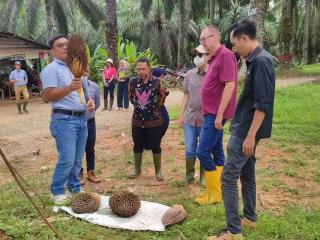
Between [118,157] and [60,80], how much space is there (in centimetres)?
321

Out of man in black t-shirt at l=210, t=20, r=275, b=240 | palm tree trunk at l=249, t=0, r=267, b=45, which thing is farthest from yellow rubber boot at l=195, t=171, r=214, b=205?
palm tree trunk at l=249, t=0, r=267, b=45

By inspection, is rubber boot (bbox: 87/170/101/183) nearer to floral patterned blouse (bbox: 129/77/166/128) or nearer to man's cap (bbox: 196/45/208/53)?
floral patterned blouse (bbox: 129/77/166/128)

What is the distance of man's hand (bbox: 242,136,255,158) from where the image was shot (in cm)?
379

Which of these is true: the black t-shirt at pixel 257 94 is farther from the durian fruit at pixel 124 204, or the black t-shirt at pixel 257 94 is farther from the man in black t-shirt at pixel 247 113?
the durian fruit at pixel 124 204

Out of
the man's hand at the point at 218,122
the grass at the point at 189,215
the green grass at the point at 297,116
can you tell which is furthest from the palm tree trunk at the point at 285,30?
the man's hand at the point at 218,122

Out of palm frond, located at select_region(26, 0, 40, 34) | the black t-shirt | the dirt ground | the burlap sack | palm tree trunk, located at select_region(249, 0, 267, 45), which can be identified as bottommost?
the dirt ground

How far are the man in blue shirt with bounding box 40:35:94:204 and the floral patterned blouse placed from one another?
104cm

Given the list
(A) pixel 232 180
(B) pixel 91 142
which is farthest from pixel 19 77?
(A) pixel 232 180

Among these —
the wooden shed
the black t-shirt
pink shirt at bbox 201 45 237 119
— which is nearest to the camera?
the black t-shirt

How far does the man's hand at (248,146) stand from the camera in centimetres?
379

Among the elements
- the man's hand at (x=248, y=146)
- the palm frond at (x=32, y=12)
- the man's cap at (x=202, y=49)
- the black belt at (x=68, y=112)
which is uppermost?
the palm frond at (x=32, y=12)

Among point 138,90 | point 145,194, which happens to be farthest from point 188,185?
point 138,90

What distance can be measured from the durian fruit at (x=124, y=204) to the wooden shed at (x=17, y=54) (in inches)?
611

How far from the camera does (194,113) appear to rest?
5664 mm
